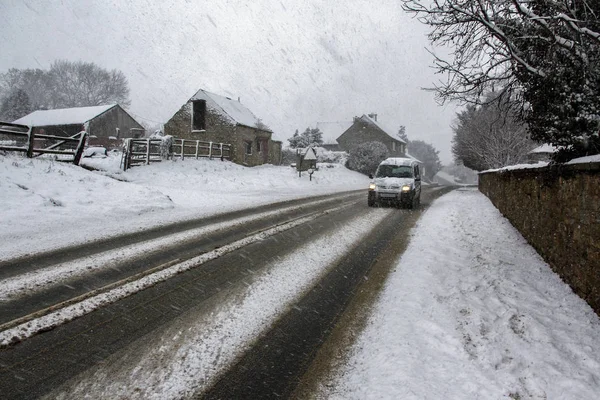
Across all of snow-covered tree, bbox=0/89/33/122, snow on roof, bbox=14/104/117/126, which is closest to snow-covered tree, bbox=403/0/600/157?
snow on roof, bbox=14/104/117/126

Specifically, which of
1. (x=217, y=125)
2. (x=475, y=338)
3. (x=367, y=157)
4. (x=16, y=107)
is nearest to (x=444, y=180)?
(x=367, y=157)

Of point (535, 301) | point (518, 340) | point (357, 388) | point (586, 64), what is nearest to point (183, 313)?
point (357, 388)

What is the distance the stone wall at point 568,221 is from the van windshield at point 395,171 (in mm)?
6110

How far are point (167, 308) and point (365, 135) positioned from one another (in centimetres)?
5541

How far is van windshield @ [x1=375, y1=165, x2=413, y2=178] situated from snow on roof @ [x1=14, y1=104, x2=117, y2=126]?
37900mm

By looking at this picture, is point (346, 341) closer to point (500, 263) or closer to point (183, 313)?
point (183, 313)

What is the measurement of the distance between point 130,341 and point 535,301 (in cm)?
450

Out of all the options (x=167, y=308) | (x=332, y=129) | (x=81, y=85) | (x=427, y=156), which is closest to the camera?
(x=167, y=308)

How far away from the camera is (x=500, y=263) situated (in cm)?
554

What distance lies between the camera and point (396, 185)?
12.3 metres

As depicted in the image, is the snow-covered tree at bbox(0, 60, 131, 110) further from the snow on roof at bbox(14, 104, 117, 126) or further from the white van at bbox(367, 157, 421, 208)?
the white van at bbox(367, 157, 421, 208)

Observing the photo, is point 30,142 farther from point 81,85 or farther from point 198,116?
point 81,85

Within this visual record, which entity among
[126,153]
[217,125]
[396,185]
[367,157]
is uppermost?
[217,125]

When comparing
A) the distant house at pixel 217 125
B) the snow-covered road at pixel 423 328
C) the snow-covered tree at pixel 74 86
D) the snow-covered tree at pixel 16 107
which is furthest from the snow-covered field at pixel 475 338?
the snow-covered tree at pixel 74 86
